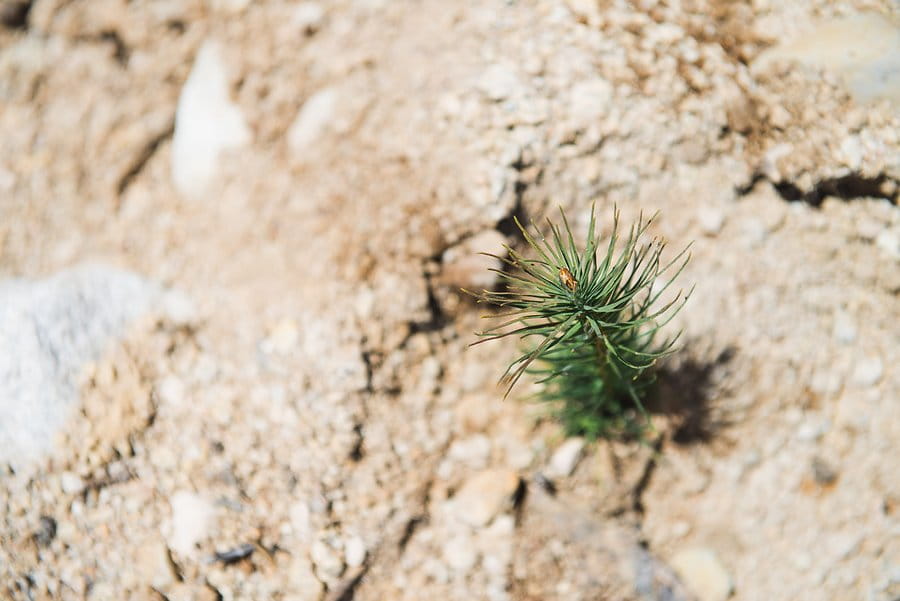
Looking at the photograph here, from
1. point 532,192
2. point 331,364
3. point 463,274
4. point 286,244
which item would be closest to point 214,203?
point 286,244

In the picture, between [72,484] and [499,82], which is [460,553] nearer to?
[72,484]

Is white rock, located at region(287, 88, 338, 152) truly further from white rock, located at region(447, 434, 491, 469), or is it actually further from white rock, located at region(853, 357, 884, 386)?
white rock, located at region(853, 357, 884, 386)

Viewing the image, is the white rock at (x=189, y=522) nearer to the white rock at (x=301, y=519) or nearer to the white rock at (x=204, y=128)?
the white rock at (x=301, y=519)

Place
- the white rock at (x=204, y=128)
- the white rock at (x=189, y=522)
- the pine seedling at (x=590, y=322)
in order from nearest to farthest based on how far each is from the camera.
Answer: the pine seedling at (x=590, y=322) → the white rock at (x=189, y=522) → the white rock at (x=204, y=128)

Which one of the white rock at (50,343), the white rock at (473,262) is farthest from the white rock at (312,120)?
the white rock at (50,343)

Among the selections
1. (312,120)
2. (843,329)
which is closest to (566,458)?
(843,329)

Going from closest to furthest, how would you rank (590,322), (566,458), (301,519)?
(590,322) → (301,519) → (566,458)
